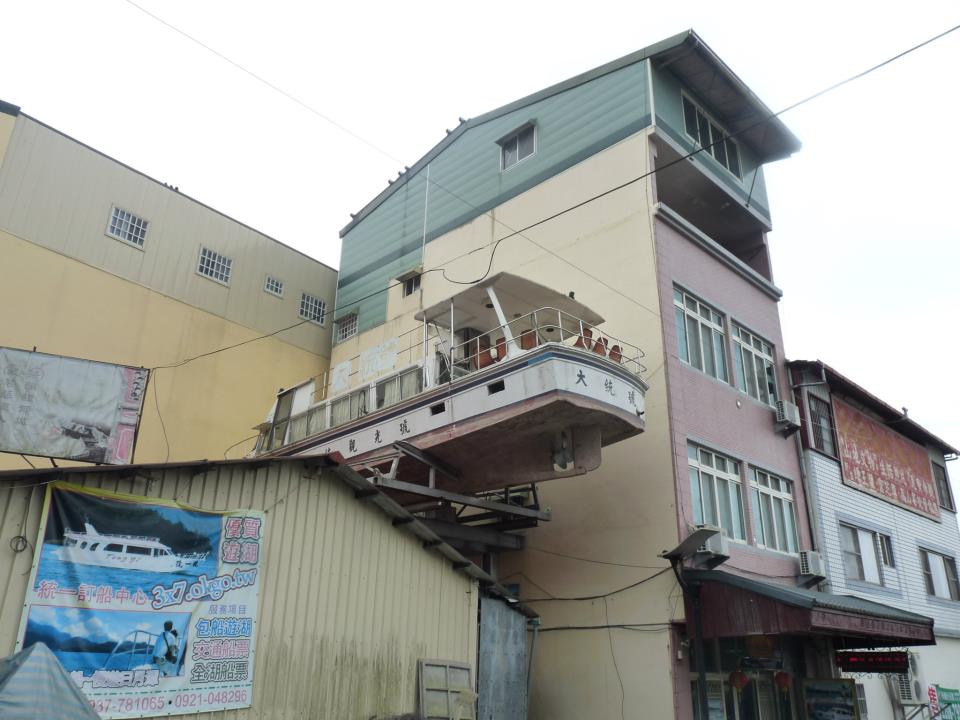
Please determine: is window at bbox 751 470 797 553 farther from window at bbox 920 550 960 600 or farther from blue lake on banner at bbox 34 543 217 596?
blue lake on banner at bbox 34 543 217 596

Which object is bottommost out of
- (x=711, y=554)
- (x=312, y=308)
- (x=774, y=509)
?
(x=711, y=554)

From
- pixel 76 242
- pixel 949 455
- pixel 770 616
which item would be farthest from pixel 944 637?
pixel 76 242

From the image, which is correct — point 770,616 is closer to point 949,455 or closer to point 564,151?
point 564,151

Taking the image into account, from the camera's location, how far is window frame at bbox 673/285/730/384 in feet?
56.1

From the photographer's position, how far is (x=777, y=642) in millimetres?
16609

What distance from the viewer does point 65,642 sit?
336 inches

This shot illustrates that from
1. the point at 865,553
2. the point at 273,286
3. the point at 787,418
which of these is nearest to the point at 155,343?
the point at 273,286

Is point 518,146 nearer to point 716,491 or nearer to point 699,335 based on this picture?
point 699,335

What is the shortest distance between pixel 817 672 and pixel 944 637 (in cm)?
750

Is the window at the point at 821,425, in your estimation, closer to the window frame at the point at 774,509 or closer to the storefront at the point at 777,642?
the window frame at the point at 774,509

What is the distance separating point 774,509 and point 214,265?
709 inches

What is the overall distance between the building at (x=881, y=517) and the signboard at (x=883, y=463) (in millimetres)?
33

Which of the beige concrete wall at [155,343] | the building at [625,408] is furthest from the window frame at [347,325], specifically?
the building at [625,408]

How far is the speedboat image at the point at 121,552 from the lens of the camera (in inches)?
350
